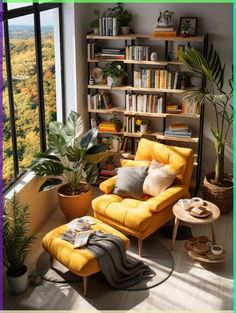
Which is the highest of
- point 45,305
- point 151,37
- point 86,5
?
point 86,5

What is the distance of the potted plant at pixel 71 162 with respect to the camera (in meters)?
5.15

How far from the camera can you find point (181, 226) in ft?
17.6

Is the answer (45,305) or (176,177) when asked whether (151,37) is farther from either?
(45,305)

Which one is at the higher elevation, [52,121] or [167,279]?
[52,121]

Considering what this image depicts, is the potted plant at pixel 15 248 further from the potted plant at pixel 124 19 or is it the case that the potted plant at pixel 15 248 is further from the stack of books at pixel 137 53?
the potted plant at pixel 124 19

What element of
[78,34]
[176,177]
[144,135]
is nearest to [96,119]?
[144,135]

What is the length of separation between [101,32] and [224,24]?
1.44 m

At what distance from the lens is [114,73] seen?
19.3 ft

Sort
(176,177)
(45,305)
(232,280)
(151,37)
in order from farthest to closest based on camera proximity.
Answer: (151,37), (176,177), (232,280), (45,305)

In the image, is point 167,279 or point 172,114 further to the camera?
point 172,114

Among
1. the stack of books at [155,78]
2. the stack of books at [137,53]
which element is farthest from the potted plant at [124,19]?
the stack of books at [155,78]

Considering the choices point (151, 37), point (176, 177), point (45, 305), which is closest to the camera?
point (45, 305)

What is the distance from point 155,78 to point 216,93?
2.45 feet

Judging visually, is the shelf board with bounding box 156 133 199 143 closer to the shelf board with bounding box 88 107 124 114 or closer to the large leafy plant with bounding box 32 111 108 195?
the shelf board with bounding box 88 107 124 114
